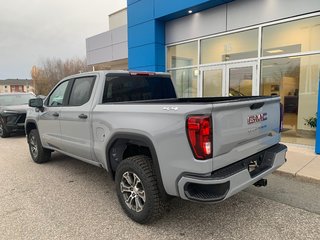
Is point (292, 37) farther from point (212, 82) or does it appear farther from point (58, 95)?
point (58, 95)

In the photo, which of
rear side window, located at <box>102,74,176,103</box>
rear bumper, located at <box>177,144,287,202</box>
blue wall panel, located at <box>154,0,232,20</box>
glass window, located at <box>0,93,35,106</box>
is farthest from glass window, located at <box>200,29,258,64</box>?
glass window, located at <box>0,93,35,106</box>

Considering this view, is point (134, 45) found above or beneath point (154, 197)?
above

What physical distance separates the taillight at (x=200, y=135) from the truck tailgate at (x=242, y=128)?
7 centimetres

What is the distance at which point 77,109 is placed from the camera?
4270 millimetres

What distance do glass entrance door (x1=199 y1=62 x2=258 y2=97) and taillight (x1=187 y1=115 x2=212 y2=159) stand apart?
6194 millimetres

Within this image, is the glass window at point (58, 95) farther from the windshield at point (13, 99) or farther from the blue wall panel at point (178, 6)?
the windshield at point (13, 99)

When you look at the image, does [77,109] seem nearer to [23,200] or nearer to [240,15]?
[23,200]

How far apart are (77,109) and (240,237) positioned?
2960mm

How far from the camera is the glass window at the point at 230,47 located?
27.1 ft

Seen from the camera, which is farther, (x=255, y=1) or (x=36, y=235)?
(x=255, y=1)

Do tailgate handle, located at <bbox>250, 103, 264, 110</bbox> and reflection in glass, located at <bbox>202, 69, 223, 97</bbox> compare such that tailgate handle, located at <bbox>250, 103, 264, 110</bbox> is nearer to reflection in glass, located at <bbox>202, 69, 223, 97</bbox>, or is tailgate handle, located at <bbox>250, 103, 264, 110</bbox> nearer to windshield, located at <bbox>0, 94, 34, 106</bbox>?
reflection in glass, located at <bbox>202, 69, 223, 97</bbox>

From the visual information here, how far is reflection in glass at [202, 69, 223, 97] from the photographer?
927 centimetres

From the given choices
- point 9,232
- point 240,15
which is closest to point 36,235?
point 9,232

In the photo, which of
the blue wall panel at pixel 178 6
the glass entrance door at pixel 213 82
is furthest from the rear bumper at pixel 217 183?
the blue wall panel at pixel 178 6
